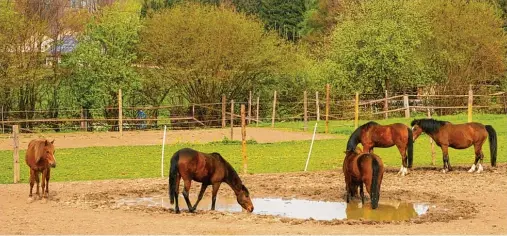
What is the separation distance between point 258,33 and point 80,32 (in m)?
9.64

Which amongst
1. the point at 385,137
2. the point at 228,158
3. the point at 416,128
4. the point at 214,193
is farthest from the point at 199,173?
the point at 228,158

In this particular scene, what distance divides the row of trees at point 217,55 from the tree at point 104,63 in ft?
0.17

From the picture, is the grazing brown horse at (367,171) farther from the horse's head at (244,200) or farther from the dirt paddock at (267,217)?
the horse's head at (244,200)

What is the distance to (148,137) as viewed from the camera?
103ft

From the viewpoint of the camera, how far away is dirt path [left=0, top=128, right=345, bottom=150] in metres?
29.0

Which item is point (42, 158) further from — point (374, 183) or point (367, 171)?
point (374, 183)

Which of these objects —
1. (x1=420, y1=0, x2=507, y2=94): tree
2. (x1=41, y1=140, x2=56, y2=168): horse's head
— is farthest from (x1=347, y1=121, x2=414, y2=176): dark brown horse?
(x1=420, y1=0, x2=507, y2=94): tree

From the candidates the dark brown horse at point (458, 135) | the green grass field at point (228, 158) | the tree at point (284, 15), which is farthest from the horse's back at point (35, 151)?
the tree at point (284, 15)

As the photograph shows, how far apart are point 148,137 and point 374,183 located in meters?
19.5

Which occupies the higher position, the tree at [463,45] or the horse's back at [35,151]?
the tree at [463,45]

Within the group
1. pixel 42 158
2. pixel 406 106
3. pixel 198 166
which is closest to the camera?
pixel 198 166

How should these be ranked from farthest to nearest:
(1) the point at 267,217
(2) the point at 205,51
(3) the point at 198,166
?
1. (2) the point at 205,51
2. (3) the point at 198,166
3. (1) the point at 267,217

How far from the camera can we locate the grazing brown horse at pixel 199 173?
12.6m

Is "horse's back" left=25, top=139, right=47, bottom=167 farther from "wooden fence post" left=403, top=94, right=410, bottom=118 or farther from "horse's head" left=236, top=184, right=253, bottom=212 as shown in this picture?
"wooden fence post" left=403, top=94, right=410, bottom=118
